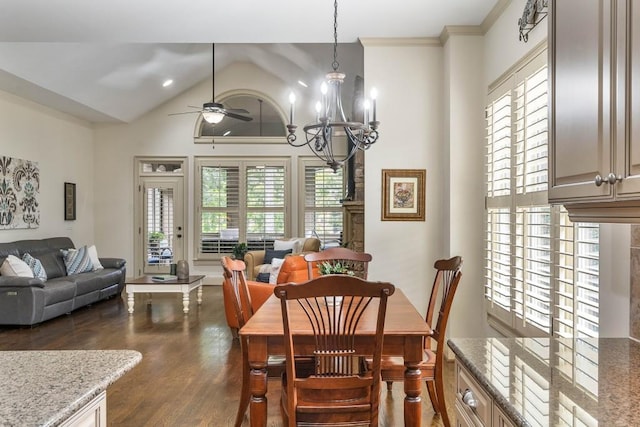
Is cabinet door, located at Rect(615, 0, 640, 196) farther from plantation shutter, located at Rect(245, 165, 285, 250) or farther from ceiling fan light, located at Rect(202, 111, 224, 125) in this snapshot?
plantation shutter, located at Rect(245, 165, 285, 250)

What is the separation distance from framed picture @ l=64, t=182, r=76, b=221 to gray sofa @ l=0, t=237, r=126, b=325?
650 millimetres

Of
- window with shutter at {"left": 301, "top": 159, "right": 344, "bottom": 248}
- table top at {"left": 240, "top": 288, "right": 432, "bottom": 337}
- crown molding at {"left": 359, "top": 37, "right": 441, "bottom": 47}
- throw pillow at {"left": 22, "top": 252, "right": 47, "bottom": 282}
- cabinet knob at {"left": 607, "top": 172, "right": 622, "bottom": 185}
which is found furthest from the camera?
window with shutter at {"left": 301, "top": 159, "right": 344, "bottom": 248}

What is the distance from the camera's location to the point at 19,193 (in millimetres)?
6539

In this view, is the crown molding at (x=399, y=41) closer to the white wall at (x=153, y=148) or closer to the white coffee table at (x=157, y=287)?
the white coffee table at (x=157, y=287)

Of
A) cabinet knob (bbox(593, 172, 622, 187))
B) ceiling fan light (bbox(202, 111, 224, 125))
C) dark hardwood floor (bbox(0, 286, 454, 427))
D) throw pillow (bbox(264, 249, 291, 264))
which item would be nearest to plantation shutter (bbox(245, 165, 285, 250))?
throw pillow (bbox(264, 249, 291, 264))

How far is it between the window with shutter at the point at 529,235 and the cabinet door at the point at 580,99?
0.79 metres

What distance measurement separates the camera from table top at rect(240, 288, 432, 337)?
2146 mm

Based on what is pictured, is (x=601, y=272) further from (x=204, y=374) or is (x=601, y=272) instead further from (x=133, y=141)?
(x=133, y=141)

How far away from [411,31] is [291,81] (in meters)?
4.70

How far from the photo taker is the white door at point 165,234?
28.6 ft

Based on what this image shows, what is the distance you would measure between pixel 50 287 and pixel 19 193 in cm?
190

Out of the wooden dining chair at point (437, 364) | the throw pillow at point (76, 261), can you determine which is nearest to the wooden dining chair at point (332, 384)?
the wooden dining chair at point (437, 364)

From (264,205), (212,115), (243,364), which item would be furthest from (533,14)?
(264,205)

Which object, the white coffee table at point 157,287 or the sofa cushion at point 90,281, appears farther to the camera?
the sofa cushion at point 90,281
